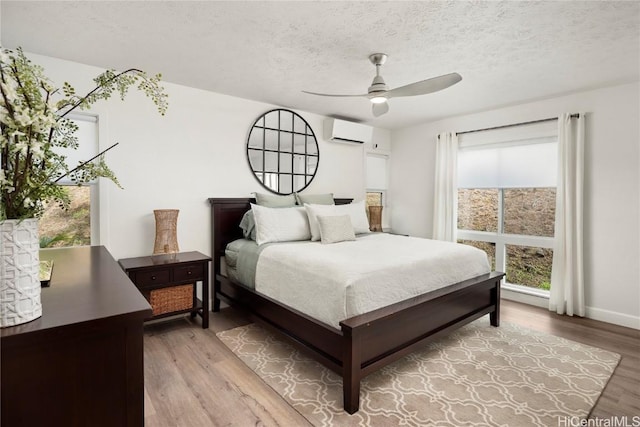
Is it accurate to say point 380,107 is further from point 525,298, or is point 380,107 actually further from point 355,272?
point 525,298

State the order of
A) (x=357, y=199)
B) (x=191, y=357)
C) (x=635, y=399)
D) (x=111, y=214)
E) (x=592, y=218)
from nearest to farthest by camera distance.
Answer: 1. (x=635, y=399)
2. (x=191, y=357)
3. (x=111, y=214)
4. (x=592, y=218)
5. (x=357, y=199)

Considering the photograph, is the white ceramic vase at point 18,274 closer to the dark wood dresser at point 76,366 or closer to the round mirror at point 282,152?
the dark wood dresser at point 76,366

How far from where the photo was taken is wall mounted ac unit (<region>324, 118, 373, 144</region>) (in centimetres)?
454

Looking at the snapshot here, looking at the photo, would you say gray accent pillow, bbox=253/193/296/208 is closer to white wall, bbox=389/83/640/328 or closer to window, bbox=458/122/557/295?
window, bbox=458/122/557/295

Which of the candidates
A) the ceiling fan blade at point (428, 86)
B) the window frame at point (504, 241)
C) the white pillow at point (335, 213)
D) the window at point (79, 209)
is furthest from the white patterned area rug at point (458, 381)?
the ceiling fan blade at point (428, 86)

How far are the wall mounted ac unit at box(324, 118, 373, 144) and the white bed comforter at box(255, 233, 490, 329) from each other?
6.33 ft

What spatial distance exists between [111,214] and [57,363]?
253 centimetres

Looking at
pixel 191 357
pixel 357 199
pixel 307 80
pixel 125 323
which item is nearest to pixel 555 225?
pixel 357 199

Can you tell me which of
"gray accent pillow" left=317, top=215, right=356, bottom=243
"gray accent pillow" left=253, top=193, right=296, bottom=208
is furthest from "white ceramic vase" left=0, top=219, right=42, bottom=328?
"gray accent pillow" left=253, top=193, right=296, bottom=208

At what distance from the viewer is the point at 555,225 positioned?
3.69 meters

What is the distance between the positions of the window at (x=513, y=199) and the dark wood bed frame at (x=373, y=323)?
133 centimetres

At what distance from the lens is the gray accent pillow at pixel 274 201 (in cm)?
380

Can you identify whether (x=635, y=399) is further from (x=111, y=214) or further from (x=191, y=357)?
(x=111, y=214)

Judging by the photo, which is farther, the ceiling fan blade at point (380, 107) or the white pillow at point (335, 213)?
the white pillow at point (335, 213)
